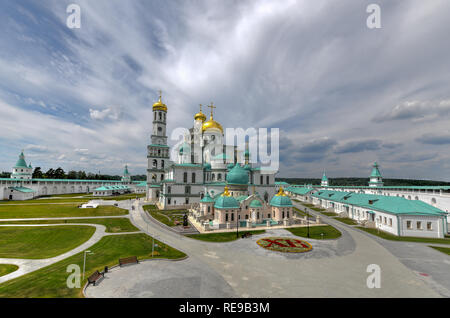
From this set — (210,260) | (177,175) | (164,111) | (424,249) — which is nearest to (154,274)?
(210,260)

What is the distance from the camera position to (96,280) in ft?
44.9

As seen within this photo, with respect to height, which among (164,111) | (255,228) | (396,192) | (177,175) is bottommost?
(255,228)

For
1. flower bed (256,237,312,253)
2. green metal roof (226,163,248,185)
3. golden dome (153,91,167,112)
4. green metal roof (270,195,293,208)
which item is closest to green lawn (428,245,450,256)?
flower bed (256,237,312,253)

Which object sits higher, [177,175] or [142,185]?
[177,175]

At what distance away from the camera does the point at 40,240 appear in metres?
23.0

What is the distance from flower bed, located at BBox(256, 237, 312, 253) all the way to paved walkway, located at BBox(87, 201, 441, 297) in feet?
3.12

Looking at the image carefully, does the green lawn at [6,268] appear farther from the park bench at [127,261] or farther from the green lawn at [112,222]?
the green lawn at [112,222]

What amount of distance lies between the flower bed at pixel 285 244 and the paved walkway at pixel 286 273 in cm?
A: 95

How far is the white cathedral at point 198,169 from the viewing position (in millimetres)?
47625

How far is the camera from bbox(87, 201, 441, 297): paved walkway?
12.8 meters

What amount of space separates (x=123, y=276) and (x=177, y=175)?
35073mm

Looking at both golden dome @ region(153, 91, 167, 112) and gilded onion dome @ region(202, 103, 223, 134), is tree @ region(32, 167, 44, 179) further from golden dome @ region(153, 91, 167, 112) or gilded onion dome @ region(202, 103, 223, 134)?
gilded onion dome @ region(202, 103, 223, 134)
